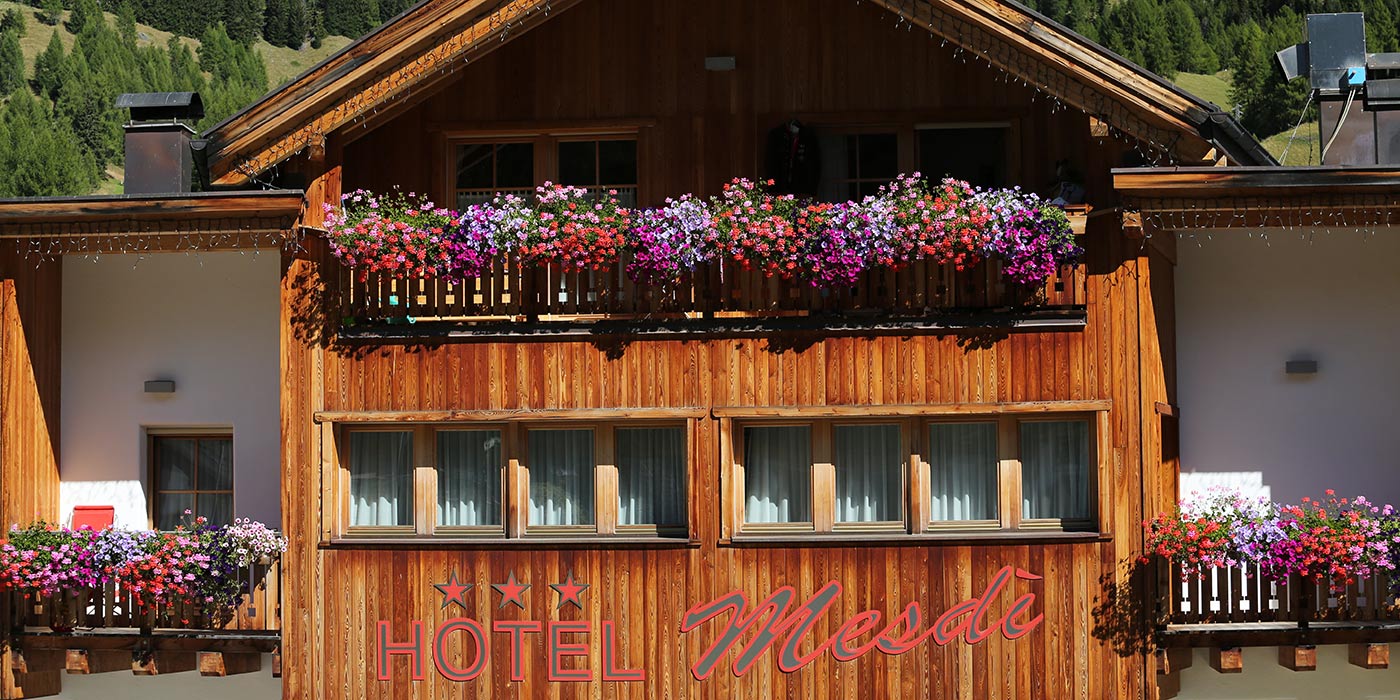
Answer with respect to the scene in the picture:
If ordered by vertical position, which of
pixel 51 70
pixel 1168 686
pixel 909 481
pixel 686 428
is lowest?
pixel 1168 686

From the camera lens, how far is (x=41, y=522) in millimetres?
15680

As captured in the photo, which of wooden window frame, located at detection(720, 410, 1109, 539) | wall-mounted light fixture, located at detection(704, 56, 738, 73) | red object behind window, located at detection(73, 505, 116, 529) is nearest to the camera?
wooden window frame, located at detection(720, 410, 1109, 539)

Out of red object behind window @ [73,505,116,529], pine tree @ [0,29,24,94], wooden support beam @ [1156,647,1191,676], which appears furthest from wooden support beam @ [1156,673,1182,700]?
pine tree @ [0,29,24,94]

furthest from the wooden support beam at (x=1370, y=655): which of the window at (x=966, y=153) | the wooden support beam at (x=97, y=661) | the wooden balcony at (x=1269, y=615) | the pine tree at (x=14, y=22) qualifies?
the pine tree at (x=14, y=22)

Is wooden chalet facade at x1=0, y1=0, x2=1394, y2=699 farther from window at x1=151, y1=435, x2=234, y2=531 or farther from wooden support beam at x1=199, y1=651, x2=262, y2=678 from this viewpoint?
window at x1=151, y1=435, x2=234, y2=531

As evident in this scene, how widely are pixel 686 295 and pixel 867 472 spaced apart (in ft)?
7.76

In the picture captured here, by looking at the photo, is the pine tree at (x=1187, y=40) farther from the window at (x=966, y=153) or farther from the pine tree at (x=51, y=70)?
the window at (x=966, y=153)

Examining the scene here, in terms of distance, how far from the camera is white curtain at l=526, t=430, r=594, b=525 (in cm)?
1547

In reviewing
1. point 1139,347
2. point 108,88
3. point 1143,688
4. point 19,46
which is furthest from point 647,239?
point 19,46

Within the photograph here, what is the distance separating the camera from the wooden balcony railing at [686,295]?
1488cm

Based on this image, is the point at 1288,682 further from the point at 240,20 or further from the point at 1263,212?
the point at 240,20

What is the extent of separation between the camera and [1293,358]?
632 inches

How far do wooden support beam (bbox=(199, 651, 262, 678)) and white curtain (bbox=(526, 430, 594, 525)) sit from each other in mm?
3004

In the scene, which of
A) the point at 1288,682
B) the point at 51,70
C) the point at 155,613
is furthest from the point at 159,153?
the point at 51,70
